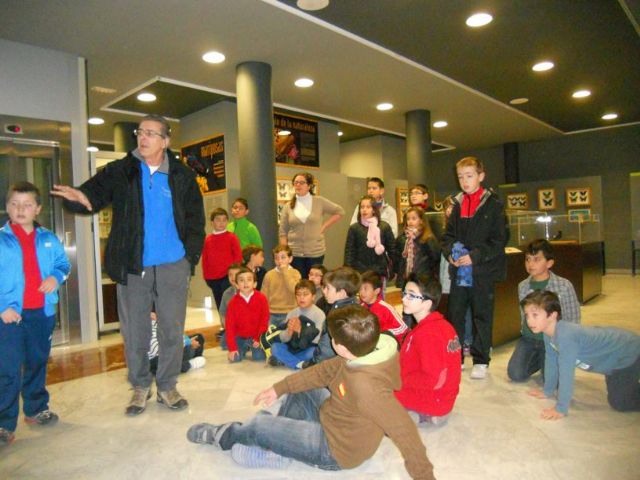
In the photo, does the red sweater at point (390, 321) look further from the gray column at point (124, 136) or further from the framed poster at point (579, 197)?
the framed poster at point (579, 197)

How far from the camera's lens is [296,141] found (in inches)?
300

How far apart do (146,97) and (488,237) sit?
505 cm

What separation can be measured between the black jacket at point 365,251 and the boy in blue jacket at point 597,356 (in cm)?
160

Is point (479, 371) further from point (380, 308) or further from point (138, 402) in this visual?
point (138, 402)

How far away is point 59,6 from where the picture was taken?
12.4ft

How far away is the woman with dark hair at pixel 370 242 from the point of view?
13.1 ft

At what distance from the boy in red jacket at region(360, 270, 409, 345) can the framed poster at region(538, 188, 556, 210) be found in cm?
864

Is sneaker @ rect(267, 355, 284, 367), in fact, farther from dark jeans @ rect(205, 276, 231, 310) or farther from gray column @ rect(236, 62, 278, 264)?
gray column @ rect(236, 62, 278, 264)

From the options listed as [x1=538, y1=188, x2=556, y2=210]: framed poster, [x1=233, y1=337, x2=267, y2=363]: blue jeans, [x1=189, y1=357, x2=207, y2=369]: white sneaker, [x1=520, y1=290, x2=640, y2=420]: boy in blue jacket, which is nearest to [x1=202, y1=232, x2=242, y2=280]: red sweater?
[x1=233, y1=337, x2=267, y2=363]: blue jeans

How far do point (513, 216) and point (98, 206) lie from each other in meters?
4.13

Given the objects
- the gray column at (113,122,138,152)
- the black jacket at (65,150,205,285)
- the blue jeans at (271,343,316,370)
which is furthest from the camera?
the gray column at (113,122,138,152)

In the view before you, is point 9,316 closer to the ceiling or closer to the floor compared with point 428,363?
closer to the ceiling

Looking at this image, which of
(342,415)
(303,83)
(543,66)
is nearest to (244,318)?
(342,415)

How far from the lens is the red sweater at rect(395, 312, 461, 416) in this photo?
7.61 feet
